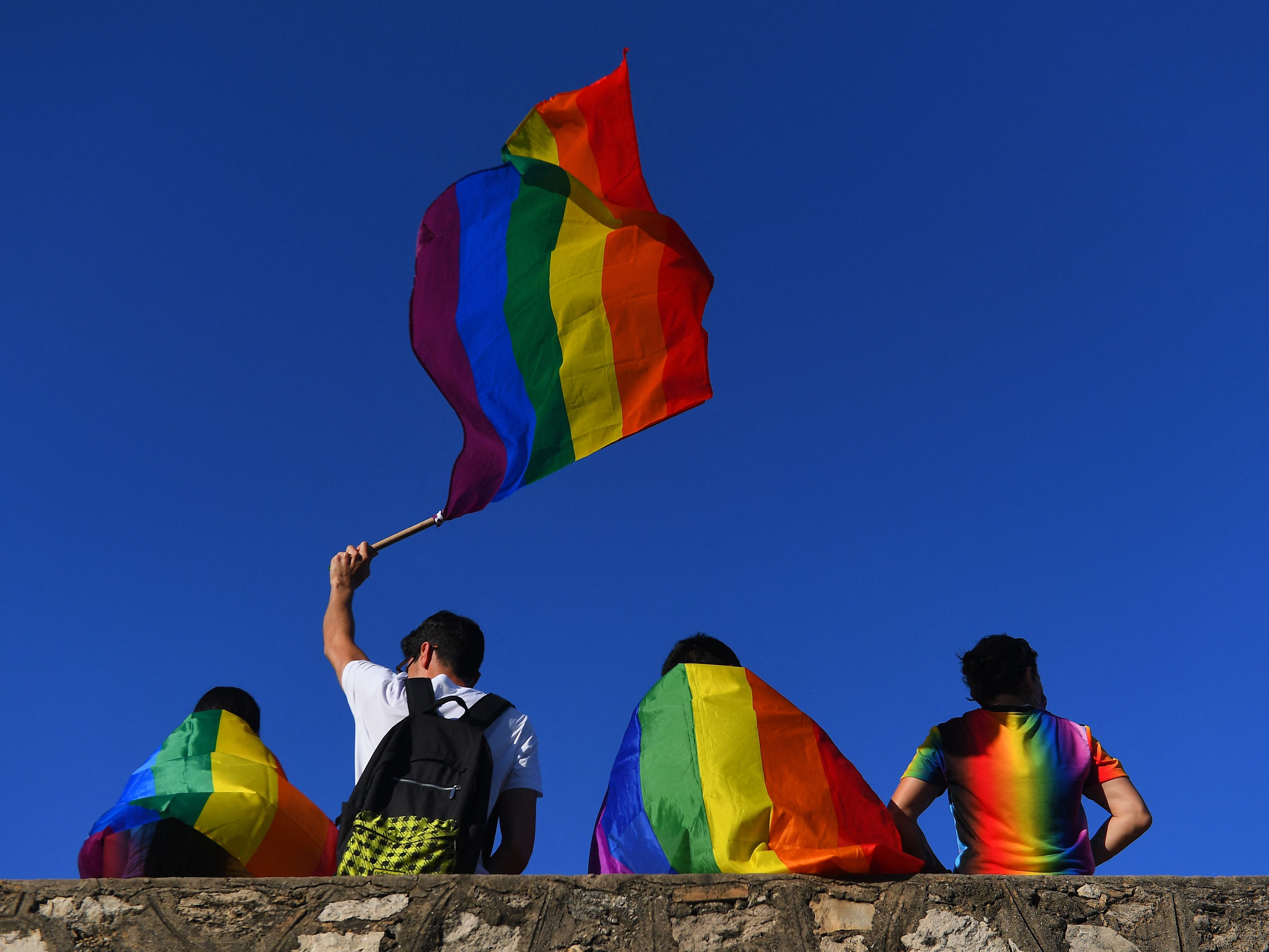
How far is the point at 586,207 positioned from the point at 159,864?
11.4ft

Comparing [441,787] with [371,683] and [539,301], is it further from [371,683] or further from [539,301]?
[539,301]

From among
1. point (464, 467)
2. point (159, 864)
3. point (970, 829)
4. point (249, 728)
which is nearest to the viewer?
point (159, 864)

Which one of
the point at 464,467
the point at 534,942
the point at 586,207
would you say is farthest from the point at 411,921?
the point at 586,207

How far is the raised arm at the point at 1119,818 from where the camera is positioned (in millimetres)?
3406

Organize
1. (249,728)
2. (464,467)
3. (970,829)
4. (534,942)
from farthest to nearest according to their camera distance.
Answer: (464,467), (249,728), (970,829), (534,942)

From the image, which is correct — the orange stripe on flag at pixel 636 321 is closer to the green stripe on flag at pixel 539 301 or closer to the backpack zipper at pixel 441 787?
the green stripe on flag at pixel 539 301

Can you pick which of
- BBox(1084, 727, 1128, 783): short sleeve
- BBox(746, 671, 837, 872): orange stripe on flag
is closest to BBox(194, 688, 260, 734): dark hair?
BBox(746, 671, 837, 872): orange stripe on flag

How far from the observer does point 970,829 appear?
134 inches

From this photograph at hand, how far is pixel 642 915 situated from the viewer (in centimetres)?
279

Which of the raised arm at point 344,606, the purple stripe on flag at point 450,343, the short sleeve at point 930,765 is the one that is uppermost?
the purple stripe on flag at point 450,343

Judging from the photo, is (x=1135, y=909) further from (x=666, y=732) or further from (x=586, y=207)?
(x=586, y=207)

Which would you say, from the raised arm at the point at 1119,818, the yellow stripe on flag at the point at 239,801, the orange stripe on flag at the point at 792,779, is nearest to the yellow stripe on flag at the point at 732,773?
the orange stripe on flag at the point at 792,779

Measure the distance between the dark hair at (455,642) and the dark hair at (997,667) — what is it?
5.45 feet

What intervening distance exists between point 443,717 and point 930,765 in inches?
60.5
